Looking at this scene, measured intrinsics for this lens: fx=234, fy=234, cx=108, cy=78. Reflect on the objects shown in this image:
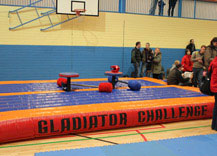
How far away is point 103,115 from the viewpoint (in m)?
4.26

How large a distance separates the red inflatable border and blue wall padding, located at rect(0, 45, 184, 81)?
6.17 meters

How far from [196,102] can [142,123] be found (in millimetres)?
1453

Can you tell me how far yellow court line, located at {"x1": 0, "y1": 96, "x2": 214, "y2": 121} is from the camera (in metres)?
3.93

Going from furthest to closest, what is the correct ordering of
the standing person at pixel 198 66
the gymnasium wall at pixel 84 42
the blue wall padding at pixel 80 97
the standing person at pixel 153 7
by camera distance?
the standing person at pixel 153 7, the gymnasium wall at pixel 84 42, the standing person at pixel 198 66, the blue wall padding at pixel 80 97

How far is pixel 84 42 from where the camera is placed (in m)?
10.3

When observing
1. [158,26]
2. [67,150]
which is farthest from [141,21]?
[67,150]

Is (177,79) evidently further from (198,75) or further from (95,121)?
(95,121)

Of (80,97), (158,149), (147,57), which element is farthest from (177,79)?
(158,149)

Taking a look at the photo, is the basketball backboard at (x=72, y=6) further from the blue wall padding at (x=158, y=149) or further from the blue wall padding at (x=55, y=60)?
the blue wall padding at (x=158, y=149)

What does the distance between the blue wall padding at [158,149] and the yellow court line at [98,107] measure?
3.26 feet

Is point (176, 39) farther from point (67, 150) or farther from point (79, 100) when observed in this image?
point (67, 150)

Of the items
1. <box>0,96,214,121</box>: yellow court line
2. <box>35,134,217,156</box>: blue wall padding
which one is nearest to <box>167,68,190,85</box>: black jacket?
<box>0,96,214,121</box>: yellow court line

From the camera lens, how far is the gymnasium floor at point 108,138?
11.4 feet

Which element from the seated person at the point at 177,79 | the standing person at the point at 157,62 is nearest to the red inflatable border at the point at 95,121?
the seated person at the point at 177,79
